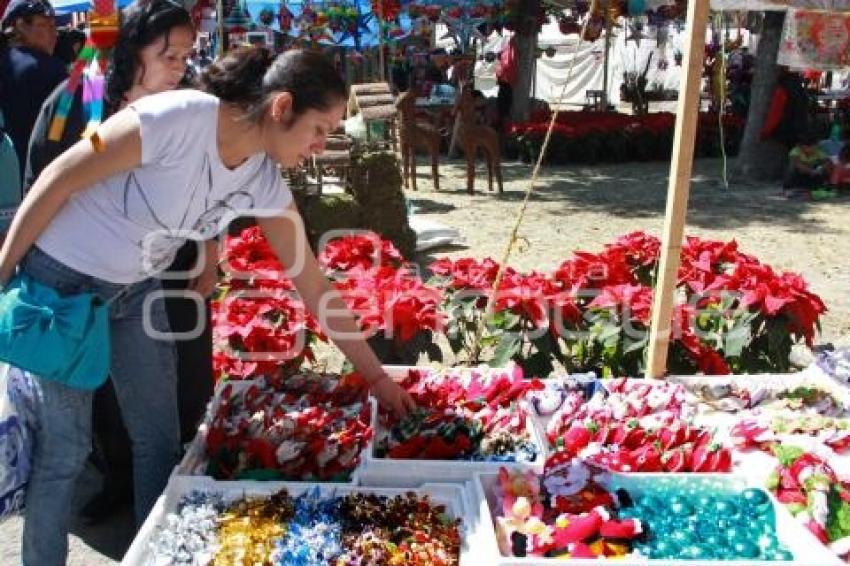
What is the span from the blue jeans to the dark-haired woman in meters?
0.07

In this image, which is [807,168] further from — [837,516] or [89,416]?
[89,416]

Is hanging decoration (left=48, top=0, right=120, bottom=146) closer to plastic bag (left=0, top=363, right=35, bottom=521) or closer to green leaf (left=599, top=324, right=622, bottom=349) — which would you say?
plastic bag (left=0, top=363, right=35, bottom=521)

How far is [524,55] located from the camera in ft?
42.6

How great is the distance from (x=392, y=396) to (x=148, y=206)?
87 centimetres

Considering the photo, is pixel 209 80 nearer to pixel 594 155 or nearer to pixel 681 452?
pixel 681 452

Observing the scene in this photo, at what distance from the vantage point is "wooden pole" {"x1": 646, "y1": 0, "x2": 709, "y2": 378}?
7.79ft

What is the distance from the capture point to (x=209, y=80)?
1.90 metres

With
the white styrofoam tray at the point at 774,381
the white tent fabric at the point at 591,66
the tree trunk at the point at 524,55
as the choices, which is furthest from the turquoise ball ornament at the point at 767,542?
the white tent fabric at the point at 591,66

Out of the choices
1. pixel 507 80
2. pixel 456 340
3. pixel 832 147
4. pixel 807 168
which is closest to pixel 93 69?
pixel 456 340

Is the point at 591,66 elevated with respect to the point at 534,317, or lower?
elevated

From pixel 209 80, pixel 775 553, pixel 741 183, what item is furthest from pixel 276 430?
pixel 741 183

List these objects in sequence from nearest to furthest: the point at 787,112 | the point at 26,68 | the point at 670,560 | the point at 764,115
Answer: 1. the point at 670,560
2. the point at 26,68
3. the point at 787,112
4. the point at 764,115

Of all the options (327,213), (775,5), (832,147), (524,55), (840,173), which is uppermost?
(775,5)

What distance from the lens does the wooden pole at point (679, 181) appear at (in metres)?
2.37
